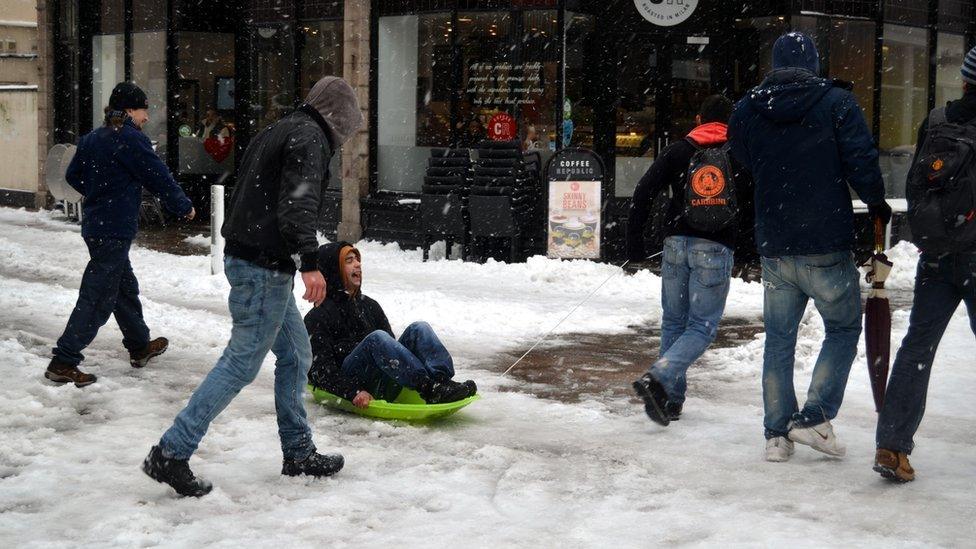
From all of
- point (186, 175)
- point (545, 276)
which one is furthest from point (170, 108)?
point (545, 276)

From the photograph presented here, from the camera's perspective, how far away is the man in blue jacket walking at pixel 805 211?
5766mm

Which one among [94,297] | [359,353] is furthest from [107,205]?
[359,353]

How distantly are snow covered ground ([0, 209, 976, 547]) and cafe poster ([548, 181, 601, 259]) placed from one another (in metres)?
5.30

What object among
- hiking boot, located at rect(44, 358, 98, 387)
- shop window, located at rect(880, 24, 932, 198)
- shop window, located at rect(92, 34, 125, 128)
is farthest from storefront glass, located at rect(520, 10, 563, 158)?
shop window, located at rect(92, 34, 125, 128)

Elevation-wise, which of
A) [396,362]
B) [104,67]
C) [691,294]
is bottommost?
[396,362]

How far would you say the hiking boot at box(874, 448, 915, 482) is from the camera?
5594 mm

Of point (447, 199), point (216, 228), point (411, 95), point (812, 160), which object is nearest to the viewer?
point (812, 160)

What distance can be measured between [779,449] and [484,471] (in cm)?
152

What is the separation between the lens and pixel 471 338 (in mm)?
10078

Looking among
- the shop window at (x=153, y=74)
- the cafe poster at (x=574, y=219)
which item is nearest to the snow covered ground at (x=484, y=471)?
the cafe poster at (x=574, y=219)

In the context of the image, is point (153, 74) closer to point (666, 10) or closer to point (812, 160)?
point (666, 10)

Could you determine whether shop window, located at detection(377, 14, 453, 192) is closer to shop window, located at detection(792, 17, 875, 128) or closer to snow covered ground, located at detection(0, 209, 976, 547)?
shop window, located at detection(792, 17, 875, 128)

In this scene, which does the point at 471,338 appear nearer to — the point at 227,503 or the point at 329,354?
the point at 329,354

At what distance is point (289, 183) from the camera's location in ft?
17.3
